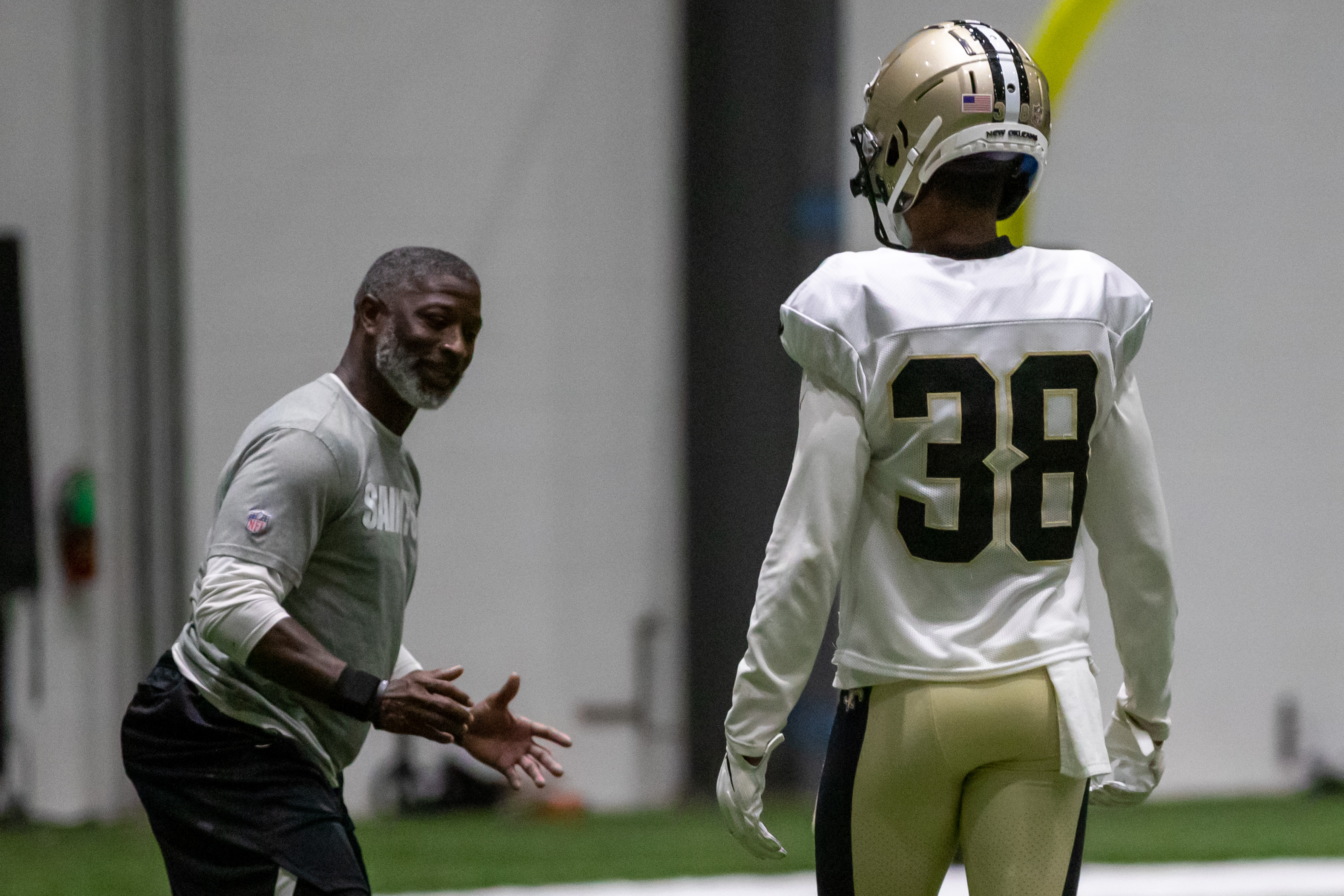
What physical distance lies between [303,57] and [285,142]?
0.35 meters

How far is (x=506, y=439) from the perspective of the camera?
6047 millimetres

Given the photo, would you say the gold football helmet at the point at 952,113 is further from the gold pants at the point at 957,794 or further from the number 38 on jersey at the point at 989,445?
the gold pants at the point at 957,794

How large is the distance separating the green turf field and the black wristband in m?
2.54

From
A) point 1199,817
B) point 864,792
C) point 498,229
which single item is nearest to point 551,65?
point 498,229

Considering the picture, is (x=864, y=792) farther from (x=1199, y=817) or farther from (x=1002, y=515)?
(x=1199, y=817)

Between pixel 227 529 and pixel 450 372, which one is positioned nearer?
pixel 227 529

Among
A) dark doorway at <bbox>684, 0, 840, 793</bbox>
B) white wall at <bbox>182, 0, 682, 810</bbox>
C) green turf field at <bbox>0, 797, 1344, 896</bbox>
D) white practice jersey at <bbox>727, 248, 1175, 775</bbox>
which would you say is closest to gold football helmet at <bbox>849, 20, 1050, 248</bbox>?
white practice jersey at <bbox>727, 248, 1175, 775</bbox>

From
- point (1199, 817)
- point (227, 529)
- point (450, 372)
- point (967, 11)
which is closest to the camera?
point (227, 529)

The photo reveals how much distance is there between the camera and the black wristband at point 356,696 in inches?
74.7

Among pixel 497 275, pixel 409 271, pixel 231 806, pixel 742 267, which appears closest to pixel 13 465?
pixel 497 275

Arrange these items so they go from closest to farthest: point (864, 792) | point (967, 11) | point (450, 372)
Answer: point (864, 792) < point (450, 372) < point (967, 11)

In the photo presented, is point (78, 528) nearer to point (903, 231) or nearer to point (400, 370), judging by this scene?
point (400, 370)

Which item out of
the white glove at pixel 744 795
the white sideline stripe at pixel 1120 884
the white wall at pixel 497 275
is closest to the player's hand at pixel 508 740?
the white glove at pixel 744 795

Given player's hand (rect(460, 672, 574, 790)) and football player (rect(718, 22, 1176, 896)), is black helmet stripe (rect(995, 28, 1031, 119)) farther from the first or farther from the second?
player's hand (rect(460, 672, 574, 790))
